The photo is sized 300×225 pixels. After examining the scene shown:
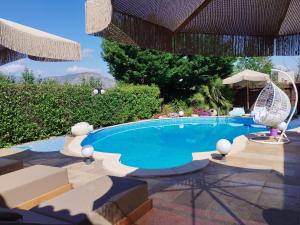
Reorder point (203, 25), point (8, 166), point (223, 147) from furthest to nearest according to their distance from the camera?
1. point (223, 147)
2. point (8, 166)
3. point (203, 25)

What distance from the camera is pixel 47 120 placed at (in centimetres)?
1158

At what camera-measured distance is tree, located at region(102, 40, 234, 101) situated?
1895cm

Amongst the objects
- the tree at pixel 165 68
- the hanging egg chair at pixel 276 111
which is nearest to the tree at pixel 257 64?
the tree at pixel 165 68

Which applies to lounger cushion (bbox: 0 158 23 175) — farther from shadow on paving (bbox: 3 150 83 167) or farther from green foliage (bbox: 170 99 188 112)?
green foliage (bbox: 170 99 188 112)

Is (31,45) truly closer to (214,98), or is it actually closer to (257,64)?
(214,98)

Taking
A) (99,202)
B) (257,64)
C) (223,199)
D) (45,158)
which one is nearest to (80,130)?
(45,158)

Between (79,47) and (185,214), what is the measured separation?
3.43m

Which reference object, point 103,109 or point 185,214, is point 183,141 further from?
point 185,214

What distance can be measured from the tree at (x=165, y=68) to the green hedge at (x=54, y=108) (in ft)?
8.31

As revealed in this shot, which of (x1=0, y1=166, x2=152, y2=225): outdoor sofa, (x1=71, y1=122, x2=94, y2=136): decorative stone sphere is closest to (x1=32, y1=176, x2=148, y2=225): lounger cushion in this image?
(x1=0, y1=166, x2=152, y2=225): outdoor sofa

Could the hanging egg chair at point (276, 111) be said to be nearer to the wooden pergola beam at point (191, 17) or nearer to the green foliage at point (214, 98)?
the wooden pergola beam at point (191, 17)

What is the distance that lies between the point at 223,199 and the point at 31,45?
384cm

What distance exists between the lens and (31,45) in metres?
4.66

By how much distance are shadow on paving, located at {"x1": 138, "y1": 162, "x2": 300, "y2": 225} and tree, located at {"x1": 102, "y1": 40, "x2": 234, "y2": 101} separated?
1343 cm
